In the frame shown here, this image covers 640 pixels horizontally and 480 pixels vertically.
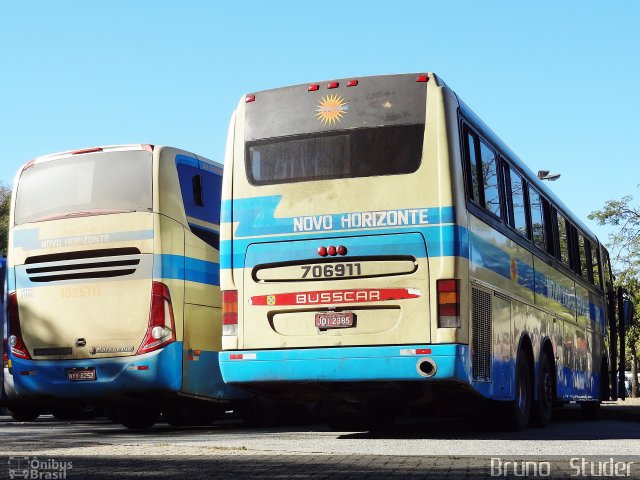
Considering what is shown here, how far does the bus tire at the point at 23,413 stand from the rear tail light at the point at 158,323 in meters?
7.47

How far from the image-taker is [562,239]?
18234 millimetres

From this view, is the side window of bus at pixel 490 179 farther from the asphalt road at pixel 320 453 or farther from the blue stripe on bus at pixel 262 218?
the asphalt road at pixel 320 453

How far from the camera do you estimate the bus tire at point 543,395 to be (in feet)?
49.8

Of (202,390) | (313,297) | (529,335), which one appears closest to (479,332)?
(313,297)

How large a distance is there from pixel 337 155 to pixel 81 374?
4962 millimetres

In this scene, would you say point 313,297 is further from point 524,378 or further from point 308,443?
point 524,378

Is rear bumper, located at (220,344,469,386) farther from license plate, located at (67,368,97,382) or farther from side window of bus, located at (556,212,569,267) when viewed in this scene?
side window of bus, located at (556,212,569,267)

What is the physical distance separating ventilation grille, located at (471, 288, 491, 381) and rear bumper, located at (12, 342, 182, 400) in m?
4.31

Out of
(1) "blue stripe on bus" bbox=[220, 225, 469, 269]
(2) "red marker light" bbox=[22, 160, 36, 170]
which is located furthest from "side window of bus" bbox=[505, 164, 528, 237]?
(2) "red marker light" bbox=[22, 160, 36, 170]

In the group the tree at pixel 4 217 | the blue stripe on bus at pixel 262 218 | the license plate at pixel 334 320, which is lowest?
the license plate at pixel 334 320

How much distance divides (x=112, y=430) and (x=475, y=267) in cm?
668

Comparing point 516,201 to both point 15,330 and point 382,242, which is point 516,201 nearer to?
point 382,242

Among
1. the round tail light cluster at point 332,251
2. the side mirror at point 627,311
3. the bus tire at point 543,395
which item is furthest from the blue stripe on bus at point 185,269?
the side mirror at point 627,311

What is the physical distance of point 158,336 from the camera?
47.0 feet
